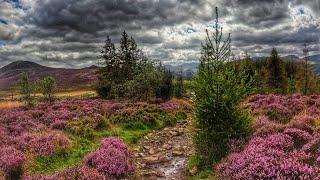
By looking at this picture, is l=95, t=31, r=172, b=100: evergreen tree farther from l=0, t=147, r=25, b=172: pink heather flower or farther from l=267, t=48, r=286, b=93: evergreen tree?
l=0, t=147, r=25, b=172: pink heather flower

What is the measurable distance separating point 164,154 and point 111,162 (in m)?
6.28

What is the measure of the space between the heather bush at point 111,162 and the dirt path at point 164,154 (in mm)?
1000

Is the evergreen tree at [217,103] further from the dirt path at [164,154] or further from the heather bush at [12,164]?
the heather bush at [12,164]

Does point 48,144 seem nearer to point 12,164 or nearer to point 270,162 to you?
point 12,164

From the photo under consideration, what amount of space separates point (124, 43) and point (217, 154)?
215 feet

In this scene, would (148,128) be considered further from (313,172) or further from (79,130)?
(313,172)

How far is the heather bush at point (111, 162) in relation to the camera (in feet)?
44.0

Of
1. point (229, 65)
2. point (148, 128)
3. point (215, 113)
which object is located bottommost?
point (148, 128)

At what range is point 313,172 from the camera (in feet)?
31.0

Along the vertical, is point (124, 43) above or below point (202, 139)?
above

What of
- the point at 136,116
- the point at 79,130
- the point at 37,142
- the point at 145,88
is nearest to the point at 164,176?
the point at 37,142

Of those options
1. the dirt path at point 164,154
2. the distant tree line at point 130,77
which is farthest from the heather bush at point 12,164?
the distant tree line at point 130,77

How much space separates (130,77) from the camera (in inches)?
2844

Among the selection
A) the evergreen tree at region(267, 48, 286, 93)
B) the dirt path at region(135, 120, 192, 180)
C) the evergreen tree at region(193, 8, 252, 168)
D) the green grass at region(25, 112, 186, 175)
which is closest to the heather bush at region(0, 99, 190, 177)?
the green grass at region(25, 112, 186, 175)
